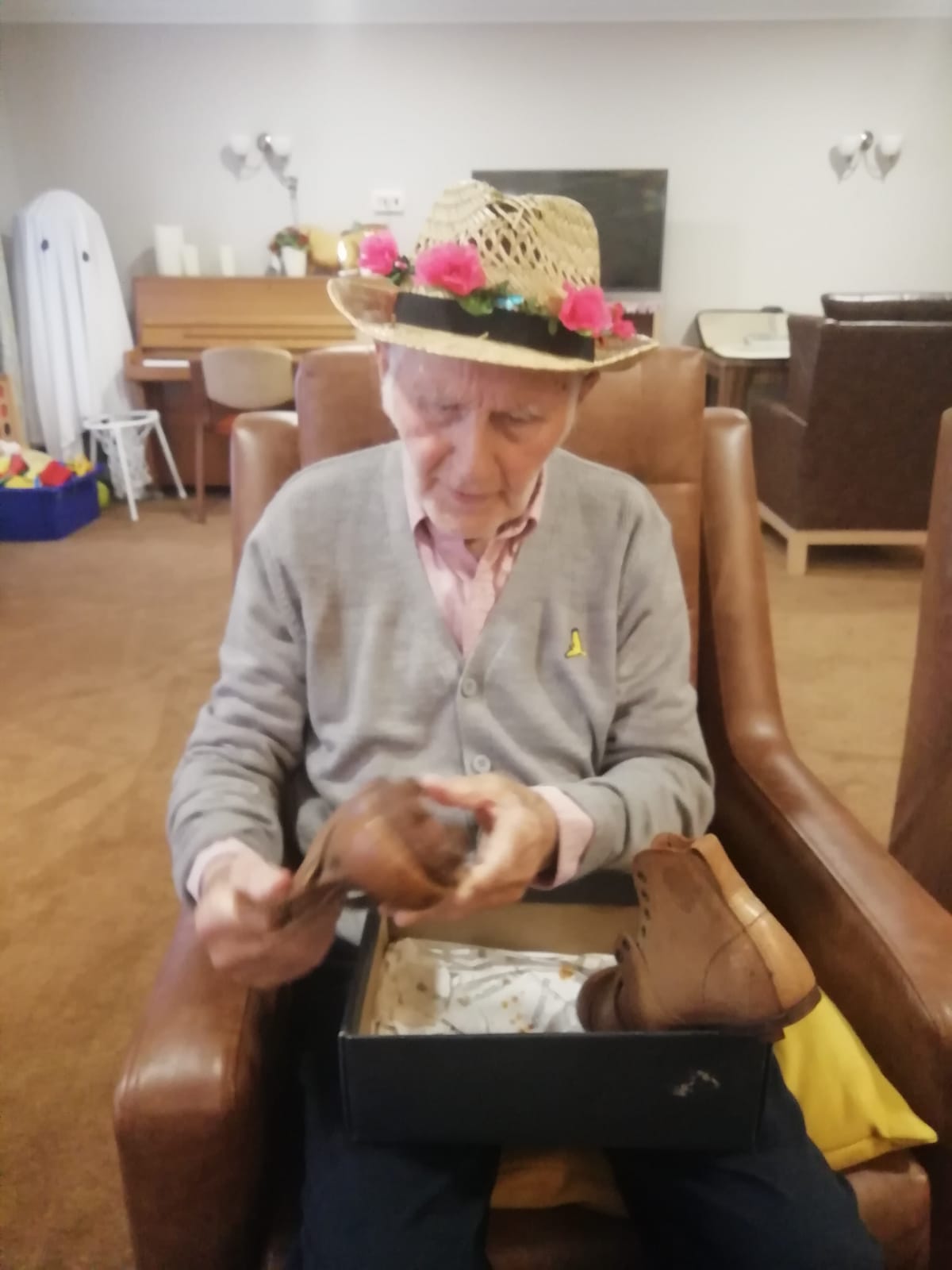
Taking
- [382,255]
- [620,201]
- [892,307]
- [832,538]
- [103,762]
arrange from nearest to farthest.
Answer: [382,255]
[103,762]
[892,307]
[832,538]
[620,201]

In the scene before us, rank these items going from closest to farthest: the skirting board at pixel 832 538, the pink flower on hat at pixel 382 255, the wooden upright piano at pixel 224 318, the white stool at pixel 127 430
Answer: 1. the pink flower on hat at pixel 382 255
2. the skirting board at pixel 832 538
3. the white stool at pixel 127 430
4. the wooden upright piano at pixel 224 318

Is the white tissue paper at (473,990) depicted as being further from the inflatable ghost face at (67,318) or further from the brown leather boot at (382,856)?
the inflatable ghost face at (67,318)

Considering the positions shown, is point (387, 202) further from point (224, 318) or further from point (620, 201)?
point (620, 201)

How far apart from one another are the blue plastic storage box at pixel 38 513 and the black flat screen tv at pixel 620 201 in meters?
2.60

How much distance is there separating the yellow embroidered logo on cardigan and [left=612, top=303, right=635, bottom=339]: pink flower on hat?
291 mm

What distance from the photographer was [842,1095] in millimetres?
795

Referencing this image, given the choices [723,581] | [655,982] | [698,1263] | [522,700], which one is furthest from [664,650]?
Result: [698,1263]

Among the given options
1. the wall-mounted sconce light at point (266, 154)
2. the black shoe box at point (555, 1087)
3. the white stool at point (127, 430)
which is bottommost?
the white stool at point (127, 430)

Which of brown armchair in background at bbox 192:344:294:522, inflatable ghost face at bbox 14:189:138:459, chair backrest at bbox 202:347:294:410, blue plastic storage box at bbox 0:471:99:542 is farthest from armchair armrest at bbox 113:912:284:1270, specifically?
inflatable ghost face at bbox 14:189:138:459

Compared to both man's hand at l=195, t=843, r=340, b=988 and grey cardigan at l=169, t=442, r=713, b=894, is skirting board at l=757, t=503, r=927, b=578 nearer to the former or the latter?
grey cardigan at l=169, t=442, r=713, b=894

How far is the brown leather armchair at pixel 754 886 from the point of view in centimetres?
69

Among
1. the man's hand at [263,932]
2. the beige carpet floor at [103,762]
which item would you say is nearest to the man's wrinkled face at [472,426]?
the man's hand at [263,932]

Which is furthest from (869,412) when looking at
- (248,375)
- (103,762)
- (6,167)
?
(6,167)

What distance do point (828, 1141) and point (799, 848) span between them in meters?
0.25
